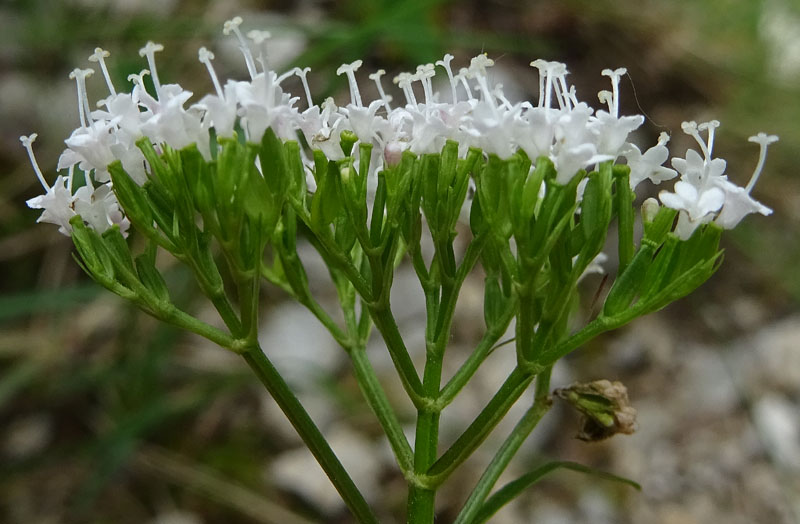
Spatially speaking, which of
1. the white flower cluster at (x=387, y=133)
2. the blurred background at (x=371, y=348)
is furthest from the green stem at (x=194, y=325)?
the blurred background at (x=371, y=348)

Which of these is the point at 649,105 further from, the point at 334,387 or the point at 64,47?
the point at 64,47

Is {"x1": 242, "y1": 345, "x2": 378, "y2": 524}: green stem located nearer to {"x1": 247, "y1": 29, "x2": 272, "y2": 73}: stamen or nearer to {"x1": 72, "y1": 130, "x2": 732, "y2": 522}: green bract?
{"x1": 72, "y1": 130, "x2": 732, "y2": 522}: green bract

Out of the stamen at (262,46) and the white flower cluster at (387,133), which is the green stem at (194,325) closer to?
the white flower cluster at (387,133)

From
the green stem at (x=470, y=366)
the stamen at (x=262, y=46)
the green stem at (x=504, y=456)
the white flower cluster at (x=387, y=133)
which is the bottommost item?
the green stem at (x=504, y=456)

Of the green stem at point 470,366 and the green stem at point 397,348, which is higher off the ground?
the green stem at point 397,348

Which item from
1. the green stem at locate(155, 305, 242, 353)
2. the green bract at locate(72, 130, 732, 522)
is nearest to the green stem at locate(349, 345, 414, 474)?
the green bract at locate(72, 130, 732, 522)

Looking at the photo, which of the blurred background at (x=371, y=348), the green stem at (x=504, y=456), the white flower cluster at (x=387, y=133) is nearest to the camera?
the white flower cluster at (x=387, y=133)

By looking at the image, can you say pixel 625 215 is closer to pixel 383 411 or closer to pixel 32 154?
pixel 383 411
